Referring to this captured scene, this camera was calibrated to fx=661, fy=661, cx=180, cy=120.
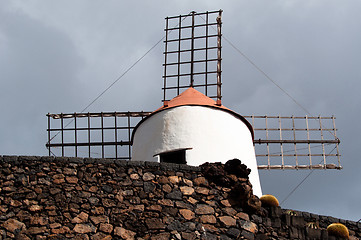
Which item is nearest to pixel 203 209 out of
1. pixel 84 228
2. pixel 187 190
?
pixel 187 190

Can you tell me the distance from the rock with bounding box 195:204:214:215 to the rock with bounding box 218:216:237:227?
218 millimetres

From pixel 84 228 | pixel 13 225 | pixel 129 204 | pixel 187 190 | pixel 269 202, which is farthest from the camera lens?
pixel 269 202

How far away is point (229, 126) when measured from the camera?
15.0 meters

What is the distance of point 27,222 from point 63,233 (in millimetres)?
626

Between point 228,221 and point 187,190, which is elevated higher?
point 187,190

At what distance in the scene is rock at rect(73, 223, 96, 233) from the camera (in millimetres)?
11030

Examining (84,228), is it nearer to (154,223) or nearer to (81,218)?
(81,218)

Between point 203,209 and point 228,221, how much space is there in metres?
0.50

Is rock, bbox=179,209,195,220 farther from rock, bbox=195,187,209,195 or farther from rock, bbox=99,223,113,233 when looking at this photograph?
rock, bbox=99,223,113,233

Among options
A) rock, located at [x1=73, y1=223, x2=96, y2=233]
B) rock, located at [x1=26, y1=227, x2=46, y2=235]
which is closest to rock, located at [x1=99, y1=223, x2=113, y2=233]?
rock, located at [x1=73, y1=223, x2=96, y2=233]

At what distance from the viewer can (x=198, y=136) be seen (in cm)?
1458

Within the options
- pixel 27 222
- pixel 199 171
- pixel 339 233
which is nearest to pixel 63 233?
pixel 27 222

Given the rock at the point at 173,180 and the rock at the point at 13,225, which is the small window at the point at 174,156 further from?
the rock at the point at 13,225

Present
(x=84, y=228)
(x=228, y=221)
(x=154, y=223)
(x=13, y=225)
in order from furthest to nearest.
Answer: (x=228, y=221) → (x=154, y=223) → (x=84, y=228) → (x=13, y=225)
